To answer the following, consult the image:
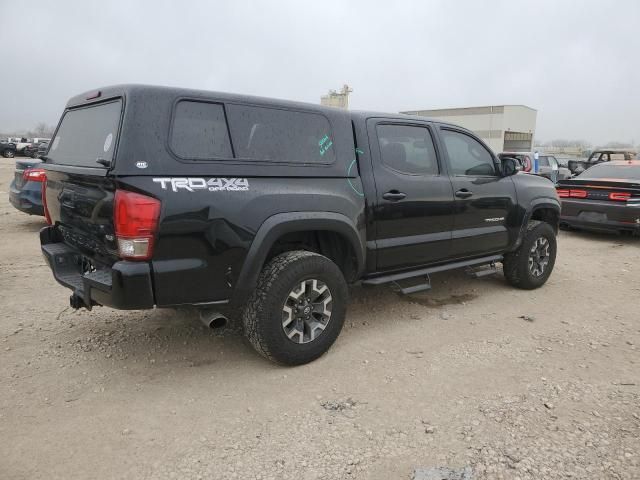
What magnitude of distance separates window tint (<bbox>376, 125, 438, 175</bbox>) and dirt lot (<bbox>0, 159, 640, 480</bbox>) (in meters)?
1.45

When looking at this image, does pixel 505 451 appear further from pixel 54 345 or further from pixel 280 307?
pixel 54 345

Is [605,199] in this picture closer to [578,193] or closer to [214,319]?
[578,193]

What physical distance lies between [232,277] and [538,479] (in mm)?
2061

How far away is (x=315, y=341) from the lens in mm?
3584

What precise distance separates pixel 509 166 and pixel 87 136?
4025mm

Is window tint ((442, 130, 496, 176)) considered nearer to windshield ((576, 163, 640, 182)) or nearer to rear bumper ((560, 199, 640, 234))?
rear bumper ((560, 199, 640, 234))

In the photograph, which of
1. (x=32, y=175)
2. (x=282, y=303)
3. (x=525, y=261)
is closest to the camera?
(x=282, y=303)

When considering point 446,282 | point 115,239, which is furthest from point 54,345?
point 446,282

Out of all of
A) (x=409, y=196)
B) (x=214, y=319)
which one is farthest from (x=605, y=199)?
(x=214, y=319)

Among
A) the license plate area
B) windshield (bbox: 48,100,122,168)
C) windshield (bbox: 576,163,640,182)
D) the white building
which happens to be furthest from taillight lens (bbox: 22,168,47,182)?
the white building

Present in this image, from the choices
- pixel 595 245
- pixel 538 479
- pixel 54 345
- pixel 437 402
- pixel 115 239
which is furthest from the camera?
pixel 595 245

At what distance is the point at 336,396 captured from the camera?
318 cm

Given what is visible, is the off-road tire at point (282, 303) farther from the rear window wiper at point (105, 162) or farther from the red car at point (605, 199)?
the red car at point (605, 199)

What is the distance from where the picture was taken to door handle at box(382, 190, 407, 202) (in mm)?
4028
